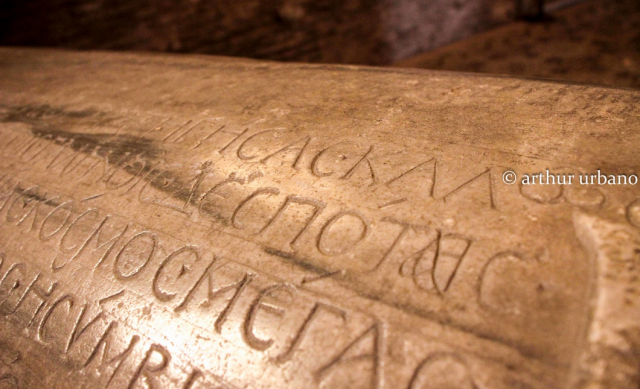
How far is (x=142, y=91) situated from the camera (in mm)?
2191

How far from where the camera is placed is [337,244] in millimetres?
1136

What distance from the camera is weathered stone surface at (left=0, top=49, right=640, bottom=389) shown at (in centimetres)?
90

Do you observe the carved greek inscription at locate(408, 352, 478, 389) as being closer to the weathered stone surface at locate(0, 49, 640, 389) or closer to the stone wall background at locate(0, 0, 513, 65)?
the weathered stone surface at locate(0, 49, 640, 389)

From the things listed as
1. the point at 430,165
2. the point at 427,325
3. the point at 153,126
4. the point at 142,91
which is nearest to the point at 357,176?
the point at 430,165

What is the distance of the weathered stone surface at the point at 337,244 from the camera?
904mm

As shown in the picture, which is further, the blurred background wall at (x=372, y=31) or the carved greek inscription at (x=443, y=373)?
the blurred background wall at (x=372, y=31)

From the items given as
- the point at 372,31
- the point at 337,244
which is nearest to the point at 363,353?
the point at 337,244

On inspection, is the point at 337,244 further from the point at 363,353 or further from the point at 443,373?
the point at 443,373

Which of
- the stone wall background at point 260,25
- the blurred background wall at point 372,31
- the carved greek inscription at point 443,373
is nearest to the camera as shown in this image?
the carved greek inscription at point 443,373

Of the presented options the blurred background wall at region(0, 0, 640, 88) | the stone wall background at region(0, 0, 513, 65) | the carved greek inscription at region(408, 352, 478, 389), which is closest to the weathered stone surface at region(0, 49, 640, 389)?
the carved greek inscription at region(408, 352, 478, 389)

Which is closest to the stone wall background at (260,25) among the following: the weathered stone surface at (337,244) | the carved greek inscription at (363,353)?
the weathered stone surface at (337,244)

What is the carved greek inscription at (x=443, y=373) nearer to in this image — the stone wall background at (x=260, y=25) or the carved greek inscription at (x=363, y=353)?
the carved greek inscription at (x=363, y=353)

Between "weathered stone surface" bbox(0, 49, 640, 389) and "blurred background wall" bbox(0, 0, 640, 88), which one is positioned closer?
"weathered stone surface" bbox(0, 49, 640, 389)

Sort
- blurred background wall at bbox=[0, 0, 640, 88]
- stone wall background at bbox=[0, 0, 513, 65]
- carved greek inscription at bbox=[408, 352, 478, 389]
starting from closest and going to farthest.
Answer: carved greek inscription at bbox=[408, 352, 478, 389] → blurred background wall at bbox=[0, 0, 640, 88] → stone wall background at bbox=[0, 0, 513, 65]
